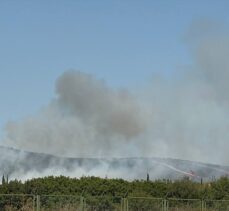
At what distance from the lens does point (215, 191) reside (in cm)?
4541

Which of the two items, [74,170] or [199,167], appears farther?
[199,167]

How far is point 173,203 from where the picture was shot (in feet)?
118

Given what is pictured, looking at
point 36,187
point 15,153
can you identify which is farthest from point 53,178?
point 15,153

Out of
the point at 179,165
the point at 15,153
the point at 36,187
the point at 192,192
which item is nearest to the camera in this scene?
the point at 36,187

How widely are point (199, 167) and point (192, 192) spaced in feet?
159

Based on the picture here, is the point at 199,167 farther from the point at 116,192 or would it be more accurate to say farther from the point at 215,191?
the point at 116,192

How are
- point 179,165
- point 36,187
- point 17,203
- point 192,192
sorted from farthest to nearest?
point 179,165
point 192,192
point 36,187
point 17,203

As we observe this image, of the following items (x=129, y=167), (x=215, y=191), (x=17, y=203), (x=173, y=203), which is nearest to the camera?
(x=17, y=203)

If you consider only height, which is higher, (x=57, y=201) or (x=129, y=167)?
(x=129, y=167)

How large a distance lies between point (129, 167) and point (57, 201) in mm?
52145

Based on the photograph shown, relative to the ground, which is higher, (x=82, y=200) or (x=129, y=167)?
(x=129, y=167)

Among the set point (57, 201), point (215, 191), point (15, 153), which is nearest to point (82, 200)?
point (57, 201)

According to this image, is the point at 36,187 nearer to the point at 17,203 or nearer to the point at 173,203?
the point at 17,203

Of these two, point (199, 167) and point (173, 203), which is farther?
point (199, 167)
